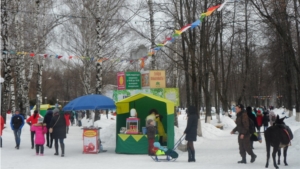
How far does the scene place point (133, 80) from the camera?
1709 cm

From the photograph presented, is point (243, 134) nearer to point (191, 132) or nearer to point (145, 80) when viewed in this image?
point (191, 132)

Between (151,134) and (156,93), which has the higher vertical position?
(156,93)

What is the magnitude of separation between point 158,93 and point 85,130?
3.65 metres

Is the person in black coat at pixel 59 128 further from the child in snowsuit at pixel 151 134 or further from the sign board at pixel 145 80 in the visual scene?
the sign board at pixel 145 80

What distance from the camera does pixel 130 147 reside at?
584 inches

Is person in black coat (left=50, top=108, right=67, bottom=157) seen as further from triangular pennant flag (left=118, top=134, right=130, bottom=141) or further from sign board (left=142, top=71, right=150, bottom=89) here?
sign board (left=142, top=71, right=150, bottom=89)

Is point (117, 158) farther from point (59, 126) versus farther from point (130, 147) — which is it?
point (59, 126)

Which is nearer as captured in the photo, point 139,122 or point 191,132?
point 191,132

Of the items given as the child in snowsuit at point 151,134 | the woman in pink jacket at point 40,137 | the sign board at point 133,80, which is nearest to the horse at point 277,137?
the child in snowsuit at point 151,134

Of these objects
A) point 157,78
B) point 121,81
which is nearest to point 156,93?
point 157,78

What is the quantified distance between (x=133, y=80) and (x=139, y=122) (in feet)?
6.62

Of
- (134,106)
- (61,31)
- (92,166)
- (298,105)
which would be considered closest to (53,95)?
(61,31)

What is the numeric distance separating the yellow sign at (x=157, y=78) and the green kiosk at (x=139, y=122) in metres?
0.87

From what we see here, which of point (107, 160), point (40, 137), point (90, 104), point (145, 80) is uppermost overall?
point (145, 80)
